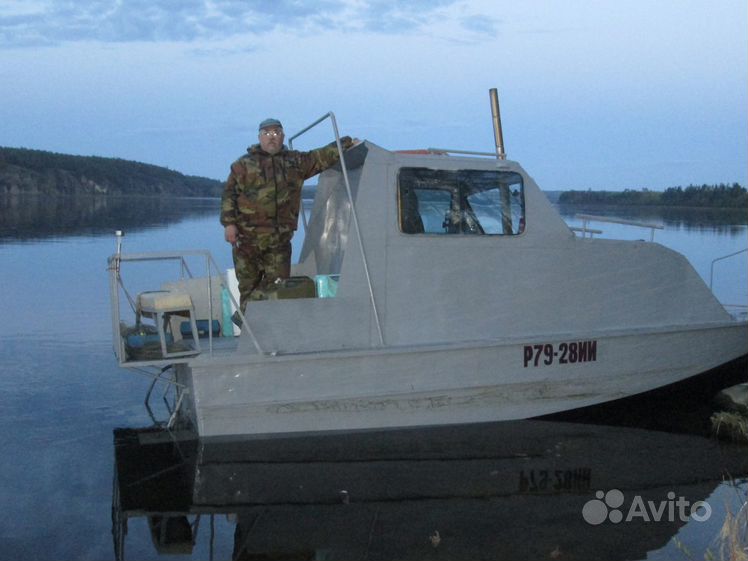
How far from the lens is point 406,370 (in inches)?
277

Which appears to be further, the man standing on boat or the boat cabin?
the man standing on boat

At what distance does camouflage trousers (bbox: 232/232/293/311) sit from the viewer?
730cm

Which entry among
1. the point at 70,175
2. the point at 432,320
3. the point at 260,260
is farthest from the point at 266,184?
the point at 70,175

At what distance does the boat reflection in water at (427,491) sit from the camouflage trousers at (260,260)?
1.33 meters

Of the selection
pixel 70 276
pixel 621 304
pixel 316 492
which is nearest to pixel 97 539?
pixel 316 492

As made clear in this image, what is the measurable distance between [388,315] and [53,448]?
2771 mm

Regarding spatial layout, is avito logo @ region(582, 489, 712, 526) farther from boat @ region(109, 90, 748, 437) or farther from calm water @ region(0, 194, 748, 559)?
boat @ region(109, 90, 748, 437)

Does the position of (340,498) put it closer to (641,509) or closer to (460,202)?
(641,509)

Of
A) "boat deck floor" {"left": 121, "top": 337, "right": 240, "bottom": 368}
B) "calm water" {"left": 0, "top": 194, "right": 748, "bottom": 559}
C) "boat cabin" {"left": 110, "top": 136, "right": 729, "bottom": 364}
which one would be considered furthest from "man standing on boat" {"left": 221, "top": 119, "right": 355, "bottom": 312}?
"calm water" {"left": 0, "top": 194, "right": 748, "bottom": 559}

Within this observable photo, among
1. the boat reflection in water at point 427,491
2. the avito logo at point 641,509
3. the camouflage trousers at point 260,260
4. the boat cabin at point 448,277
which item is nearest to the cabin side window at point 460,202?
the boat cabin at point 448,277

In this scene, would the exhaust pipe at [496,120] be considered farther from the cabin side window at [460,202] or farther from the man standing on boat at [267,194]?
the man standing on boat at [267,194]

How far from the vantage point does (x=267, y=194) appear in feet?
23.6

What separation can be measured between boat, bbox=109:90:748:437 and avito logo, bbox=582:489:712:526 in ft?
4.91

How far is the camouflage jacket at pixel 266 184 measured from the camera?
7.20 m
